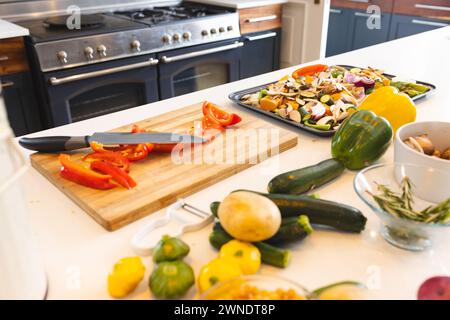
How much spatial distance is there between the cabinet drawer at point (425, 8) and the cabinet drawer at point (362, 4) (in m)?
0.07

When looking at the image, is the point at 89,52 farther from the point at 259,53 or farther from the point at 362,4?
the point at 362,4

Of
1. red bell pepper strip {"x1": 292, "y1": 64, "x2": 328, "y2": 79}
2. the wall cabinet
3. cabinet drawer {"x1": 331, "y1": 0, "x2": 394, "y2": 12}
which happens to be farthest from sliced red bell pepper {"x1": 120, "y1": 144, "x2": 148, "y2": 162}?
cabinet drawer {"x1": 331, "y1": 0, "x2": 394, "y2": 12}

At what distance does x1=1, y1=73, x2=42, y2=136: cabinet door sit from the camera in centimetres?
196

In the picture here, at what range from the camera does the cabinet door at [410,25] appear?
10.6 feet

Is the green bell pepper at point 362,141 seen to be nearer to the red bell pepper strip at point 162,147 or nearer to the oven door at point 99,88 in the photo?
the red bell pepper strip at point 162,147

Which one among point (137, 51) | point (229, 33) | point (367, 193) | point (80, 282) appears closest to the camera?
point (80, 282)

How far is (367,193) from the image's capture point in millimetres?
731

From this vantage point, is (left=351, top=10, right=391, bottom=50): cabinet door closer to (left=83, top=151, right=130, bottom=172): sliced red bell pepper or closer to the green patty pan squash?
(left=83, top=151, right=130, bottom=172): sliced red bell pepper

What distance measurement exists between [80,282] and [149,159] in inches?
13.4

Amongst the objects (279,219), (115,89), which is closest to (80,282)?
(279,219)

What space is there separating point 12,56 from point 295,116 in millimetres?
1460

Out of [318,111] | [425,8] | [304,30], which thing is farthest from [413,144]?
[425,8]

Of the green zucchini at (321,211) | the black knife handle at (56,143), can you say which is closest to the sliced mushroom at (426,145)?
the green zucchini at (321,211)
